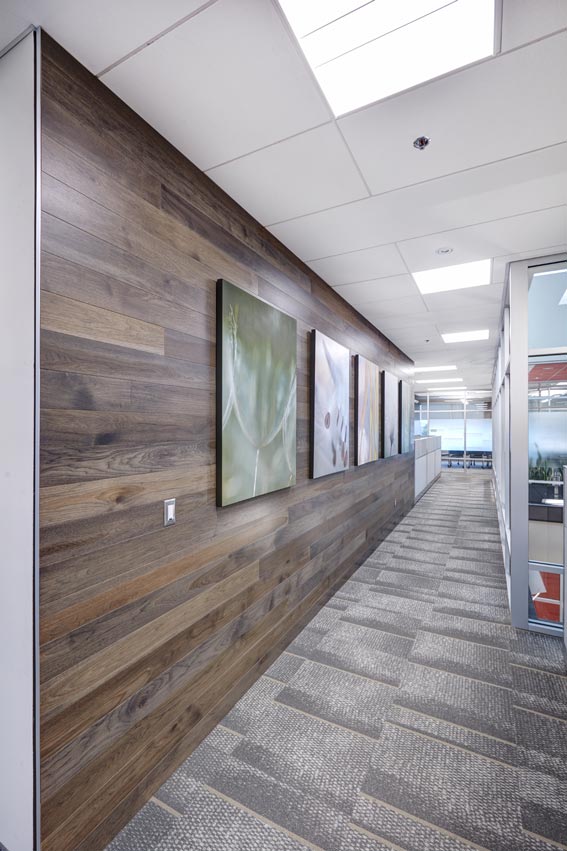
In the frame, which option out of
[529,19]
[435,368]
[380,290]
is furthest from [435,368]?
[529,19]

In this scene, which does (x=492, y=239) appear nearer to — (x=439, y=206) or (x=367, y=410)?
(x=439, y=206)

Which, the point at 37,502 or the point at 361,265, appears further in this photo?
the point at 361,265

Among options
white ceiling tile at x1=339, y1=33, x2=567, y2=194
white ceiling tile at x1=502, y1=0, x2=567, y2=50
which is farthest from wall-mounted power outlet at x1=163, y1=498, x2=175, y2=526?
white ceiling tile at x1=502, y1=0, x2=567, y2=50

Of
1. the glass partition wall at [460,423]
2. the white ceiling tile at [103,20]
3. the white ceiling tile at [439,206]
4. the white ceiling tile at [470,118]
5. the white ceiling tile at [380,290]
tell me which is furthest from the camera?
the glass partition wall at [460,423]

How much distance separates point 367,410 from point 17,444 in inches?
115

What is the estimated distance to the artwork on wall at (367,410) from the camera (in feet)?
10.8

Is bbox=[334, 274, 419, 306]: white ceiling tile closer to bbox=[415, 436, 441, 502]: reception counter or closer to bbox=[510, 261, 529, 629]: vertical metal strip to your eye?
bbox=[510, 261, 529, 629]: vertical metal strip

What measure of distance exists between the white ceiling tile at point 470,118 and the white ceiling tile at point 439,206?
10 centimetres

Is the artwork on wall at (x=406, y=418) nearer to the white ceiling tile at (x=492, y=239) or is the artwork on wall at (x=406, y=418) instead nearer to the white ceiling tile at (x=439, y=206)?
the white ceiling tile at (x=492, y=239)

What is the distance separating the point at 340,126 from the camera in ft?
4.33

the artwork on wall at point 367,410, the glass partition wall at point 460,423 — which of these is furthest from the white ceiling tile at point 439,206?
the glass partition wall at point 460,423

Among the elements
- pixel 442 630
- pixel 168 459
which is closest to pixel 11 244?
pixel 168 459

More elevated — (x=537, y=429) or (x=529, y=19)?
(x=529, y=19)

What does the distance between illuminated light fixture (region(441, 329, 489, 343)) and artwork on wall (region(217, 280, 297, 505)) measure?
8.93ft
